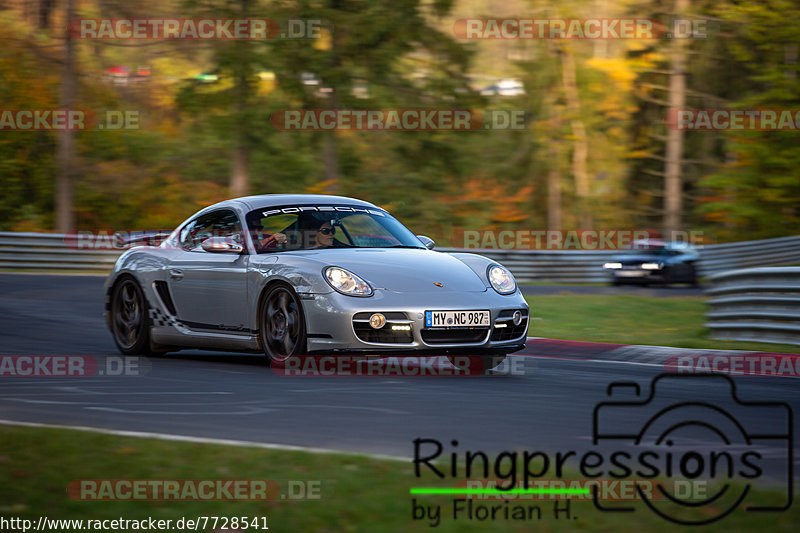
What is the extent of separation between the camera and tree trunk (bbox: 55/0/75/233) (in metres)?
33.0

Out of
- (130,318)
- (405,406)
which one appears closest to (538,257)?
(130,318)

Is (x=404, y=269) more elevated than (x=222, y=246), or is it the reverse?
(x=222, y=246)

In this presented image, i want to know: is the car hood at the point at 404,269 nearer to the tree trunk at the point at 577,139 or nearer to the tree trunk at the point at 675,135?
the tree trunk at the point at 675,135

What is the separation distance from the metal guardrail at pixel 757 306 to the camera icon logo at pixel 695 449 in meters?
4.21

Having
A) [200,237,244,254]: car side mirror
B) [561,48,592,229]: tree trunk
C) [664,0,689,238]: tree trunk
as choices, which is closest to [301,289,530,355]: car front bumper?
[200,237,244,254]: car side mirror

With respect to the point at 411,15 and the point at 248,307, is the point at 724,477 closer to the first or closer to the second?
the point at 248,307

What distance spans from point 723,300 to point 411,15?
25967mm

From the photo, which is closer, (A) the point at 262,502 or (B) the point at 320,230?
(A) the point at 262,502

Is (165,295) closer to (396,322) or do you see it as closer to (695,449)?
(396,322)

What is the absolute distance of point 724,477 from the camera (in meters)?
5.03

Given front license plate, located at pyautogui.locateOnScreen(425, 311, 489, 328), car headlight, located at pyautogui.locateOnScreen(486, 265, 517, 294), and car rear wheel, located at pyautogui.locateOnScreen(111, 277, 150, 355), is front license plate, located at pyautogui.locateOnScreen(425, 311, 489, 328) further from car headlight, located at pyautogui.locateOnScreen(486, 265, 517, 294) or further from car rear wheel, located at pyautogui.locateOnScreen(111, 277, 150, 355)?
car rear wheel, located at pyautogui.locateOnScreen(111, 277, 150, 355)

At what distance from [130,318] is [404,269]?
3.13m

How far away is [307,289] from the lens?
888 centimetres

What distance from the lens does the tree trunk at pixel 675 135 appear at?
42.5 m
